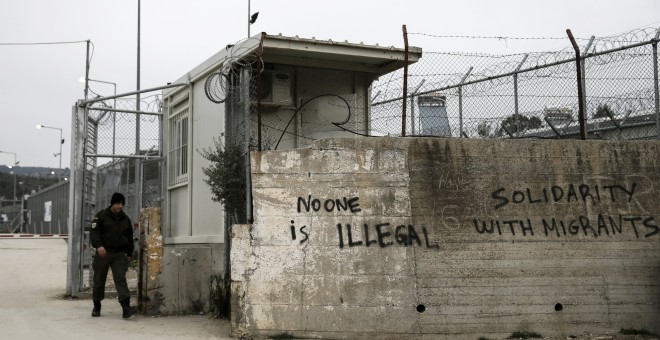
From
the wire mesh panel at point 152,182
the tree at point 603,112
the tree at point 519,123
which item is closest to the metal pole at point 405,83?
the tree at point 519,123

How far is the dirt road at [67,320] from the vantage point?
780cm

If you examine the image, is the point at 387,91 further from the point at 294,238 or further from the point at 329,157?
the point at 294,238

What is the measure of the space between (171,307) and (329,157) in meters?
3.35

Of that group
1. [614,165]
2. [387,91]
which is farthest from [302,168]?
[614,165]

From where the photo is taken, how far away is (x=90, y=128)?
12.0m

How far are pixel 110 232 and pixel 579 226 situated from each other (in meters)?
6.24

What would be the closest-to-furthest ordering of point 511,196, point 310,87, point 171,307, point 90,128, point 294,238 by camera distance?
point 294,238, point 511,196, point 171,307, point 310,87, point 90,128

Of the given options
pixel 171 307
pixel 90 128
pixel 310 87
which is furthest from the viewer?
pixel 90 128

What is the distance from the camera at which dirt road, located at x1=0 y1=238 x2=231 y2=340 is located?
7.80m

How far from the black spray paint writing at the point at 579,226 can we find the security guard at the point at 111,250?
15.7 feet

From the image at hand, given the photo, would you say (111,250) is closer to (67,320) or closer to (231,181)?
(67,320)

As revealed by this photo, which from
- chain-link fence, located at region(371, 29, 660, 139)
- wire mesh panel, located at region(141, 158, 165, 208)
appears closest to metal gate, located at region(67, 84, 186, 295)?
wire mesh panel, located at region(141, 158, 165, 208)

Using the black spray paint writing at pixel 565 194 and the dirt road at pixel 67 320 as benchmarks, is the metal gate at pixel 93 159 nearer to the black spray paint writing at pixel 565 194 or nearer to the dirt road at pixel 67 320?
the dirt road at pixel 67 320

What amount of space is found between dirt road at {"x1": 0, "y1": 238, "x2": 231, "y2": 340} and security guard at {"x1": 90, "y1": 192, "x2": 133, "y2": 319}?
0.33 meters
